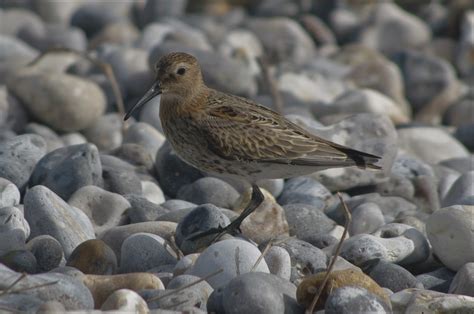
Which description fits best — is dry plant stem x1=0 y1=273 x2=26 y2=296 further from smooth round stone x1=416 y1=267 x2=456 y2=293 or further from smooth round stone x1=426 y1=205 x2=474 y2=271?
smooth round stone x1=426 y1=205 x2=474 y2=271

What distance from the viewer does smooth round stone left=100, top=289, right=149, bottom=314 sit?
16.8ft

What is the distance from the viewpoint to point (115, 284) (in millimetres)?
5602

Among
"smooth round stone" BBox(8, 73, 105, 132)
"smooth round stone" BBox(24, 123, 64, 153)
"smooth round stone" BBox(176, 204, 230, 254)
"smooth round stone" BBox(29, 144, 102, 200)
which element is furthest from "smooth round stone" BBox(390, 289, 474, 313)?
"smooth round stone" BBox(8, 73, 105, 132)

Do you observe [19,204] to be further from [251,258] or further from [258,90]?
[258,90]

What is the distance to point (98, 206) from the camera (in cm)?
728

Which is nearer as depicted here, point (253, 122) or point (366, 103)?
point (253, 122)

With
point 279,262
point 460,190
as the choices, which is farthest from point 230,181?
point 279,262

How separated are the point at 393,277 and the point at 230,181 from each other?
92.4 inches

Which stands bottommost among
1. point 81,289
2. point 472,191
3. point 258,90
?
point 258,90

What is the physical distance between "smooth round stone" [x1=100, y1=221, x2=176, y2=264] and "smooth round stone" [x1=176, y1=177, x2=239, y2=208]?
3.79 ft

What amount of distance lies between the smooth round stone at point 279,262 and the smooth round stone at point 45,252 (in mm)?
1342

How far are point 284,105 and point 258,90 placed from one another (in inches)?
30.4

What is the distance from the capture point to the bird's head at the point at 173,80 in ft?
24.2

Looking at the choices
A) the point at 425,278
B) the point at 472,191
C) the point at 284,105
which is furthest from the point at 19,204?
the point at 284,105
